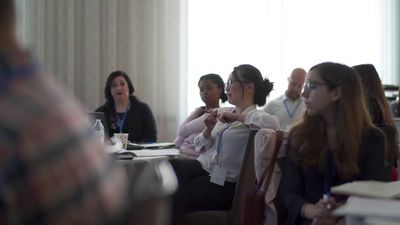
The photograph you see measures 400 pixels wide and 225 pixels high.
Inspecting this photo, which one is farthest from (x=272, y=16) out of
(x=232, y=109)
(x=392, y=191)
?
(x=392, y=191)

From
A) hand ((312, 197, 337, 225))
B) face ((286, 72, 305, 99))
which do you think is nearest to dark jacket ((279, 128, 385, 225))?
hand ((312, 197, 337, 225))

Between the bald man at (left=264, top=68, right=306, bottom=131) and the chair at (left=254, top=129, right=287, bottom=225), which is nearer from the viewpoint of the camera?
the chair at (left=254, top=129, right=287, bottom=225)

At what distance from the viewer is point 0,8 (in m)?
0.55

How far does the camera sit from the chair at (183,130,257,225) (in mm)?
2704

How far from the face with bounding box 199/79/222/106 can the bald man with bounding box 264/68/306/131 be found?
3.31 feet

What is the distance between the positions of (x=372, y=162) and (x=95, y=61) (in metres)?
3.41

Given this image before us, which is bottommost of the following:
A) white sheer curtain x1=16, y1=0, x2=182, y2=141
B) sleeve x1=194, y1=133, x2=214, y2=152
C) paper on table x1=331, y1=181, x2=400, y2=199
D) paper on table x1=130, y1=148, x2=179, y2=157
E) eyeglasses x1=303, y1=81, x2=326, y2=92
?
paper on table x1=130, y1=148, x2=179, y2=157

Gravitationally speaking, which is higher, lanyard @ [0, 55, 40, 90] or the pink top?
lanyard @ [0, 55, 40, 90]

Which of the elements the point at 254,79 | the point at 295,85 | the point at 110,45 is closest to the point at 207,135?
the point at 254,79

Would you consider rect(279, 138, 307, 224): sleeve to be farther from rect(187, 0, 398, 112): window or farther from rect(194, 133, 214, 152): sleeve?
rect(187, 0, 398, 112): window

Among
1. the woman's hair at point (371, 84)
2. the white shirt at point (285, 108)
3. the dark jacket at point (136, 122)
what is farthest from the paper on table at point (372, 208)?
the white shirt at point (285, 108)

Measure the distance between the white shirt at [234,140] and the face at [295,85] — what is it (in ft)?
5.71

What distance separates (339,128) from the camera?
2.25 meters

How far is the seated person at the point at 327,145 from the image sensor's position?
2.21m
